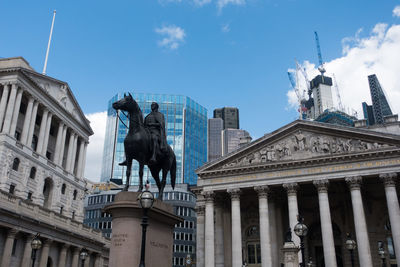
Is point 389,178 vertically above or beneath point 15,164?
beneath

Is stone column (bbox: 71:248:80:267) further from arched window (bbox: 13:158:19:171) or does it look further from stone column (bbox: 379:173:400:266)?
stone column (bbox: 379:173:400:266)

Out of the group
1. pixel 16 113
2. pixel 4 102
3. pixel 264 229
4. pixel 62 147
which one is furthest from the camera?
pixel 62 147

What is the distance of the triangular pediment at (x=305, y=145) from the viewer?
130 ft

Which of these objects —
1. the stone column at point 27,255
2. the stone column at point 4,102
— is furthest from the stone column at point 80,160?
the stone column at point 27,255

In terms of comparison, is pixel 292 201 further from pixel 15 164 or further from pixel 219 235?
pixel 15 164

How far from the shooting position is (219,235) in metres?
46.2

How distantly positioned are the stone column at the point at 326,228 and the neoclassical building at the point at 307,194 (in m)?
0.09

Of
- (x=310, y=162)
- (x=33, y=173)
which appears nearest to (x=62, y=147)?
(x=33, y=173)

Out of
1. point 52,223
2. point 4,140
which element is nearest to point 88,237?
point 52,223

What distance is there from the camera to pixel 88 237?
5006cm

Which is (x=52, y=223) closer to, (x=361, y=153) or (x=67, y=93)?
(x=67, y=93)

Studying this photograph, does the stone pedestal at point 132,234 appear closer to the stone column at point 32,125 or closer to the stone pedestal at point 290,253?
the stone pedestal at point 290,253

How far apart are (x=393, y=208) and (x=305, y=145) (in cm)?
1083

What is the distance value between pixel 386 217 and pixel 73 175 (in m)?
41.1
